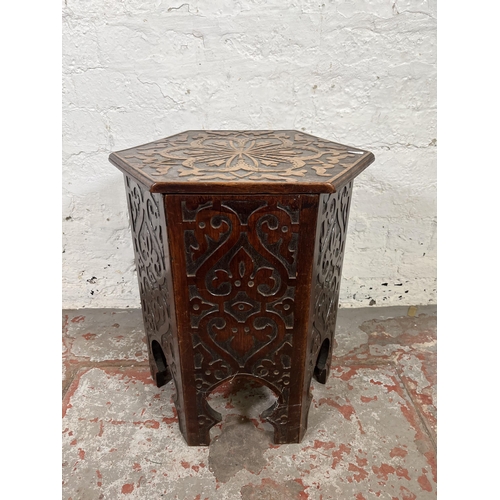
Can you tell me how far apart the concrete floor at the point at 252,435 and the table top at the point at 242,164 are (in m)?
0.92

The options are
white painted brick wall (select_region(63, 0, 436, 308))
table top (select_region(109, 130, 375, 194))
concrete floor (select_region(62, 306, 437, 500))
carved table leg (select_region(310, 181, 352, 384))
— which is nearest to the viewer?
table top (select_region(109, 130, 375, 194))

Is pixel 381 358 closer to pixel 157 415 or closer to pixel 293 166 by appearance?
pixel 157 415

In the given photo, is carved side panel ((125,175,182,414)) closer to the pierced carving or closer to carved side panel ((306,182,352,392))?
the pierced carving

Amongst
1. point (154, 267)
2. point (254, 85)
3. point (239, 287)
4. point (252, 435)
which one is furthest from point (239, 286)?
point (254, 85)

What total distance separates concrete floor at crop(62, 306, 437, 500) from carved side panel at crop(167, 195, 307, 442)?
7.3 inches

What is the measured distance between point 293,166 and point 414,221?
1.17 m

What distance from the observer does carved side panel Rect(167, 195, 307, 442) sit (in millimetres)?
1119

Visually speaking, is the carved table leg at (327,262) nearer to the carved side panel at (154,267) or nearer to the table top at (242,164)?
the table top at (242,164)

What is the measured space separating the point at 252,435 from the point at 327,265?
668 millimetres

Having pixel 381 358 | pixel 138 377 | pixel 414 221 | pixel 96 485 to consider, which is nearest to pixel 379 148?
pixel 414 221

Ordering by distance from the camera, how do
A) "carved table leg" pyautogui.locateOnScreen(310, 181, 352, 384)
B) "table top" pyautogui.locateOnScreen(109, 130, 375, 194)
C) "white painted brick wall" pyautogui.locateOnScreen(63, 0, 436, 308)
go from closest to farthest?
"table top" pyautogui.locateOnScreen(109, 130, 375, 194), "carved table leg" pyautogui.locateOnScreen(310, 181, 352, 384), "white painted brick wall" pyautogui.locateOnScreen(63, 0, 436, 308)

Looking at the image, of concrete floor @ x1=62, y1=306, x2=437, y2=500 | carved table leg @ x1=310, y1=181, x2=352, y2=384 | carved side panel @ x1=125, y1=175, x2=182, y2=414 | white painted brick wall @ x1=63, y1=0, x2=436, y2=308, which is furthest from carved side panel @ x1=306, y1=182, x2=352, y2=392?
white painted brick wall @ x1=63, y1=0, x2=436, y2=308

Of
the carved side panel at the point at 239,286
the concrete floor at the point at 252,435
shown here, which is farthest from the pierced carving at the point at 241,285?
the concrete floor at the point at 252,435

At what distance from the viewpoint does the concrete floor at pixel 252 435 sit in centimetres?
136
